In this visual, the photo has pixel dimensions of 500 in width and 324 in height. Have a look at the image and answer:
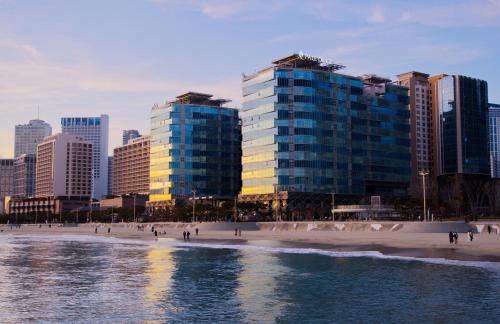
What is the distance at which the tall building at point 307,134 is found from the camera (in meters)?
176

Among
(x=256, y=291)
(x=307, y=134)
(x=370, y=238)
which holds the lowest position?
(x=256, y=291)

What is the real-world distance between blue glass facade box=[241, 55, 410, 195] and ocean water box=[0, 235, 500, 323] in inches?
4387

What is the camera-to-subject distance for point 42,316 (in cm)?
3253

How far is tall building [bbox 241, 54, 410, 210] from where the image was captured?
176 m

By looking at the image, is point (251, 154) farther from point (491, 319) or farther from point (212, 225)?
point (491, 319)

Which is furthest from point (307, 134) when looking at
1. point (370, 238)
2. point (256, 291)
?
point (256, 291)

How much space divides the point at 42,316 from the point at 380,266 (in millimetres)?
36402

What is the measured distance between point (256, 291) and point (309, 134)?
13807cm

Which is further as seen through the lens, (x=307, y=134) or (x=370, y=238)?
(x=307, y=134)

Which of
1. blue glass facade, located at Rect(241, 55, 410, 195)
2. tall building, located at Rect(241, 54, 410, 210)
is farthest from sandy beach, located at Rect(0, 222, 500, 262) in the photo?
blue glass facade, located at Rect(241, 55, 410, 195)

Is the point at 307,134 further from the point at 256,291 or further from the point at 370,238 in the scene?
the point at 256,291

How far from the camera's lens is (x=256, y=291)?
1635 inches

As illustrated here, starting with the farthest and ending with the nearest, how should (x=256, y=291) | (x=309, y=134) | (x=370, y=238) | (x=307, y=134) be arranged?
(x=309, y=134) < (x=307, y=134) < (x=370, y=238) < (x=256, y=291)

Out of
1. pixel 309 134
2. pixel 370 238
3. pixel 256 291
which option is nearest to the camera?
pixel 256 291
